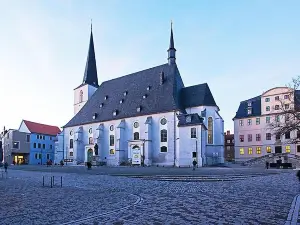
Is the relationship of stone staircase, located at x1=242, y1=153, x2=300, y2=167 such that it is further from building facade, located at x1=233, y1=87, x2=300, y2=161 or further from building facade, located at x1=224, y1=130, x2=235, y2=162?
building facade, located at x1=224, y1=130, x2=235, y2=162

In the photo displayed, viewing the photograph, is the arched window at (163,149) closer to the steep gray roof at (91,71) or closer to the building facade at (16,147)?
the steep gray roof at (91,71)

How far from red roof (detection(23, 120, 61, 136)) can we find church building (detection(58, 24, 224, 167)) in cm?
2138

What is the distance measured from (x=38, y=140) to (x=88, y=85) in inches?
1012

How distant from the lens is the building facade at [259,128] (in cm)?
5562

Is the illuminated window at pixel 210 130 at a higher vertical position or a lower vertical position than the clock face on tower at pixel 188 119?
lower

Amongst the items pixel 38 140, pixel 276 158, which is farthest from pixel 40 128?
pixel 276 158

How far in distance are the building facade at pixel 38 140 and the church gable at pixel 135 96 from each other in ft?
73.8

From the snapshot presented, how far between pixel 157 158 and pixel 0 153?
3092cm

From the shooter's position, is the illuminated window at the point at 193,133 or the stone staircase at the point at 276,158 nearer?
the illuminated window at the point at 193,133

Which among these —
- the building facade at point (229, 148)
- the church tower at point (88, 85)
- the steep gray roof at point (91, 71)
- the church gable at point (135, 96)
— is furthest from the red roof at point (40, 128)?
the building facade at point (229, 148)

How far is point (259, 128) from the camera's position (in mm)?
59656

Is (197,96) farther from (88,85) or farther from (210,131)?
(88,85)

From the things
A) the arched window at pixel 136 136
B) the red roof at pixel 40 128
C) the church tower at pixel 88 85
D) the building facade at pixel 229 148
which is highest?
the church tower at pixel 88 85

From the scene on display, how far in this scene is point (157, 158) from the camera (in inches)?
1859
